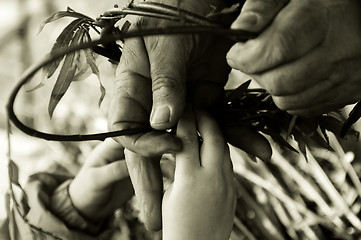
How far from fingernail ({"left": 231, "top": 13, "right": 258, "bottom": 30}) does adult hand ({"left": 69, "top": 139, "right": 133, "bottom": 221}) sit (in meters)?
0.45

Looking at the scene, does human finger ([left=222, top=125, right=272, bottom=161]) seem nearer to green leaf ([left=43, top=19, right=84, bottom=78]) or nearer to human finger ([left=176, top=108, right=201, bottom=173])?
human finger ([left=176, top=108, right=201, bottom=173])

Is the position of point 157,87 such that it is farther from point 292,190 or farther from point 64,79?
point 292,190

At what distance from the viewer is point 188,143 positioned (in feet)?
1.50

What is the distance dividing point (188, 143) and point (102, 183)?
0.36 metres

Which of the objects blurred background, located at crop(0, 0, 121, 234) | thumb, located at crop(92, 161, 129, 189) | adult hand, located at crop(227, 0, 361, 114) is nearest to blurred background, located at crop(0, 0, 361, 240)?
blurred background, located at crop(0, 0, 121, 234)

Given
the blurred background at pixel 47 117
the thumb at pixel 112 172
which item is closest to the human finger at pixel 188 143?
the thumb at pixel 112 172

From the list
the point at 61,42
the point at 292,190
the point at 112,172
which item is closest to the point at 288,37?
the point at 61,42

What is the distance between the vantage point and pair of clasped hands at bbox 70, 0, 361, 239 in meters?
0.36

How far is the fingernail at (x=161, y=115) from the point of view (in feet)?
1.39

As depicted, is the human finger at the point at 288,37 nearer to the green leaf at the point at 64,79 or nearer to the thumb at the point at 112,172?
the green leaf at the point at 64,79

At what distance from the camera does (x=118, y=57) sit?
51cm

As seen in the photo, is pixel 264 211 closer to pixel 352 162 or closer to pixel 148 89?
pixel 352 162

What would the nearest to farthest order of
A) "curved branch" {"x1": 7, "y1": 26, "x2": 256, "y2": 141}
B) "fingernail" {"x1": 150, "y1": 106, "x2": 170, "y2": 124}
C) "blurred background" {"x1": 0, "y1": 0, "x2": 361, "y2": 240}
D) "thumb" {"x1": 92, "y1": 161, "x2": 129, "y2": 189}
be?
"curved branch" {"x1": 7, "y1": 26, "x2": 256, "y2": 141} → "fingernail" {"x1": 150, "y1": 106, "x2": 170, "y2": 124} → "thumb" {"x1": 92, "y1": 161, "x2": 129, "y2": 189} → "blurred background" {"x1": 0, "y1": 0, "x2": 361, "y2": 240}

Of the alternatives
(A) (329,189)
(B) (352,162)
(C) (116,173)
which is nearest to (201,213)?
(C) (116,173)
